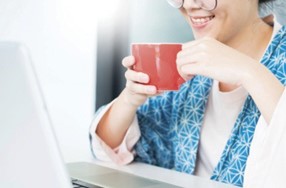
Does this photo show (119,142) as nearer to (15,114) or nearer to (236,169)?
(236,169)

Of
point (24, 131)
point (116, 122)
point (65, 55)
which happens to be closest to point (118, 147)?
point (116, 122)

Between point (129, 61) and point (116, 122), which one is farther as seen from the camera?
point (116, 122)

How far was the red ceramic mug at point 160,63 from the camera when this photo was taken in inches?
29.5

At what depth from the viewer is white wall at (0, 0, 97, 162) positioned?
67.9 inches

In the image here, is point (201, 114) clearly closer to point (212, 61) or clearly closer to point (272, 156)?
point (212, 61)

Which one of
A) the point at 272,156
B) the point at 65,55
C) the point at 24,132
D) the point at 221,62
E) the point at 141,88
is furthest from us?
the point at 65,55

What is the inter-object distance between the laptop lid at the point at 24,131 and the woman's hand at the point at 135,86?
0.43 m

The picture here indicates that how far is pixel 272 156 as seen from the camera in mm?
618

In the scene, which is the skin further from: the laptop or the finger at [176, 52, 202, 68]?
the laptop

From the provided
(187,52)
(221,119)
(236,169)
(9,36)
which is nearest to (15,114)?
(187,52)

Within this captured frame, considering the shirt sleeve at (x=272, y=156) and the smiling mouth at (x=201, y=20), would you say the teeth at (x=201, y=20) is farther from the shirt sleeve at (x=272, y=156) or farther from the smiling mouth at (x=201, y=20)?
the shirt sleeve at (x=272, y=156)

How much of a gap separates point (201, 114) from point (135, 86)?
0.65ft

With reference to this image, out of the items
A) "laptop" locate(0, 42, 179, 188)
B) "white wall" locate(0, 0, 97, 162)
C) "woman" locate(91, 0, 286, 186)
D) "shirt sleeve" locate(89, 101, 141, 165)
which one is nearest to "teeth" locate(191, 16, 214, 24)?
"woman" locate(91, 0, 286, 186)

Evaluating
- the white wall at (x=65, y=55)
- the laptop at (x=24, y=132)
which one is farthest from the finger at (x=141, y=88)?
the white wall at (x=65, y=55)
